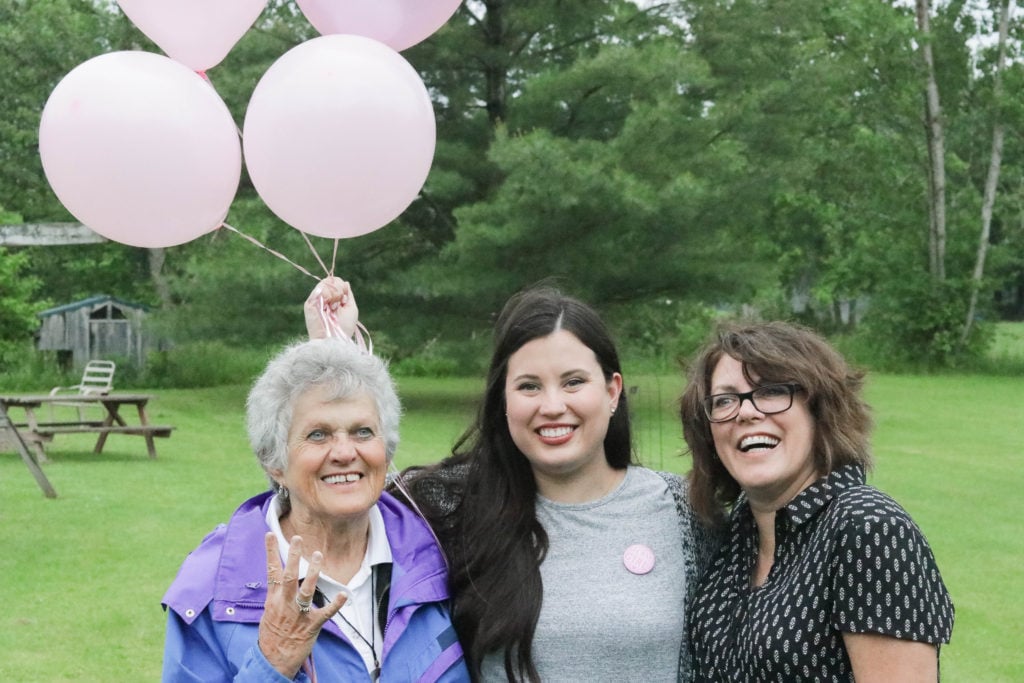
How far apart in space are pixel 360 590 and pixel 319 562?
0.25 metres

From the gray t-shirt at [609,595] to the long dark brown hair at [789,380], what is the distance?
133 mm

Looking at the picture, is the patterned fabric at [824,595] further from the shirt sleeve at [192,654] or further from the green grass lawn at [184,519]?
the shirt sleeve at [192,654]

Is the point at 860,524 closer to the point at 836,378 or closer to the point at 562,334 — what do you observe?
the point at 836,378

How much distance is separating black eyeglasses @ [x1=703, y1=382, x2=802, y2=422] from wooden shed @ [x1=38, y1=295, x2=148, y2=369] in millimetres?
20760

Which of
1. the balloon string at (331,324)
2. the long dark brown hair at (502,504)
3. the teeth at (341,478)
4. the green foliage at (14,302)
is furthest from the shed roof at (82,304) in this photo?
the teeth at (341,478)

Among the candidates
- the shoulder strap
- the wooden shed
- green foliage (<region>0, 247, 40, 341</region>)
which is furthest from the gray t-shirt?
the wooden shed

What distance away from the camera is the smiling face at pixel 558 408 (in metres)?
2.59

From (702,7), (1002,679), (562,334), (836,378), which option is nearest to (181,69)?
(562,334)

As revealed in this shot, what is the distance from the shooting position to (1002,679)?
525 cm

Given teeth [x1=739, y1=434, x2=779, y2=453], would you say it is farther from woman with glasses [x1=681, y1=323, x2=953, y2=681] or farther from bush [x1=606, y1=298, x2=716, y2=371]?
bush [x1=606, y1=298, x2=716, y2=371]

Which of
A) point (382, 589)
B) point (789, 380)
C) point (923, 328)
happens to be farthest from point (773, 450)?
point (923, 328)

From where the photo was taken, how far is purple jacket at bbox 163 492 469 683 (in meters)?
2.24

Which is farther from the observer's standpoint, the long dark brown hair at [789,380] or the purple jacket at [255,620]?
the long dark brown hair at [789,380]

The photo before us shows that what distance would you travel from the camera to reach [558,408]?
2568mm
